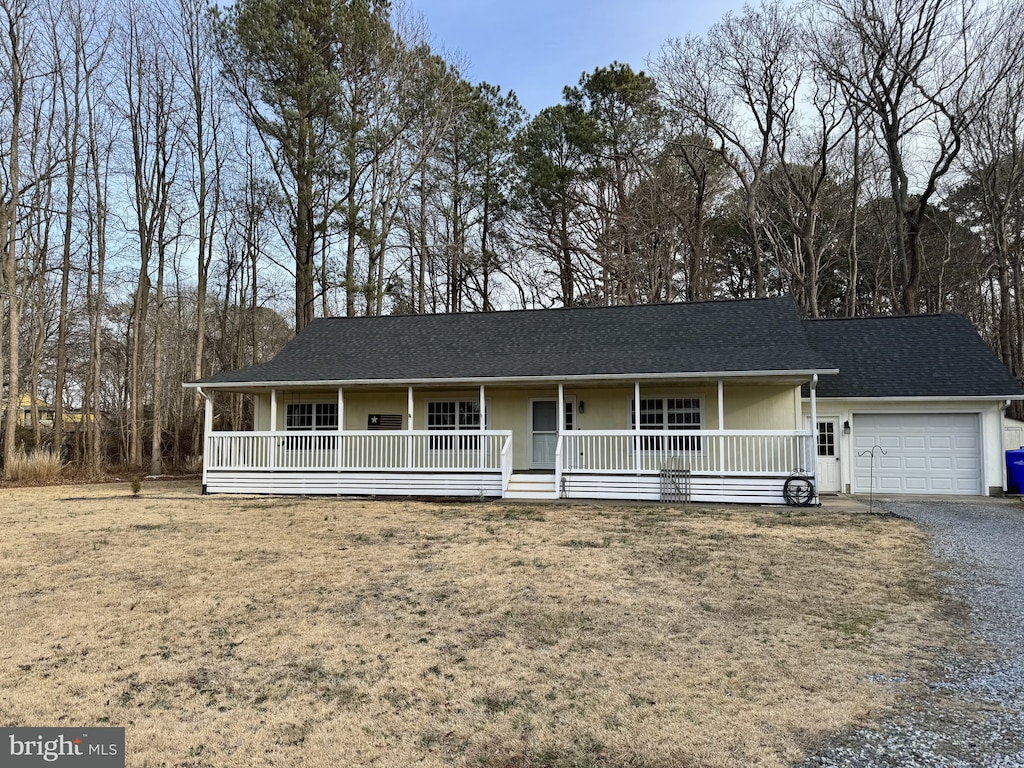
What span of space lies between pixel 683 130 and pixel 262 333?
2080 cm

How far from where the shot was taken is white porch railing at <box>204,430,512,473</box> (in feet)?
43.9

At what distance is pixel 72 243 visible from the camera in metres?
20.6

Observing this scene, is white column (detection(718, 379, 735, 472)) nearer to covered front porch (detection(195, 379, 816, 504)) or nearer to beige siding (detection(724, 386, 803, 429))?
covered front porch (detection(195, 379, 816, 504))

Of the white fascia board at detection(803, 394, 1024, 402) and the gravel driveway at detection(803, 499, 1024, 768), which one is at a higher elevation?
the white fascia board at detection(803, 394, 1024, 402)

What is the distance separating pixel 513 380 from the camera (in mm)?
12938

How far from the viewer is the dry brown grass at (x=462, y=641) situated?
10.3 ft

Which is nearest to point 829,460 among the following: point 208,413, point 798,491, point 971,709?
point 798,491

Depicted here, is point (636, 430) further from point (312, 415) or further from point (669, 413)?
point (312, 415)

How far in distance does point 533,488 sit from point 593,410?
248 cm

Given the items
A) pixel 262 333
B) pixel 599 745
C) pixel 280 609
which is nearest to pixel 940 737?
pixel 599 745

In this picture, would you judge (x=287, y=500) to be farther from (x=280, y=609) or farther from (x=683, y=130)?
(x=683, y=130)

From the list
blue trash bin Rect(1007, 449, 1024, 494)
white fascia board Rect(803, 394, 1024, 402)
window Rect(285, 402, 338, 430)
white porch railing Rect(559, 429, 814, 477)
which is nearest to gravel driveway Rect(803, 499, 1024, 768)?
white porch railing Rect(559, 429, 814, 477)

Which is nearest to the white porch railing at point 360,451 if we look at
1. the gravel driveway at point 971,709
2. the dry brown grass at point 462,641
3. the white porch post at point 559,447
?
the white porch post at point 559,447

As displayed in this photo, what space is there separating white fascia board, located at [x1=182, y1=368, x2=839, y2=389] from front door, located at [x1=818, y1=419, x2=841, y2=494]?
77.7 inches
